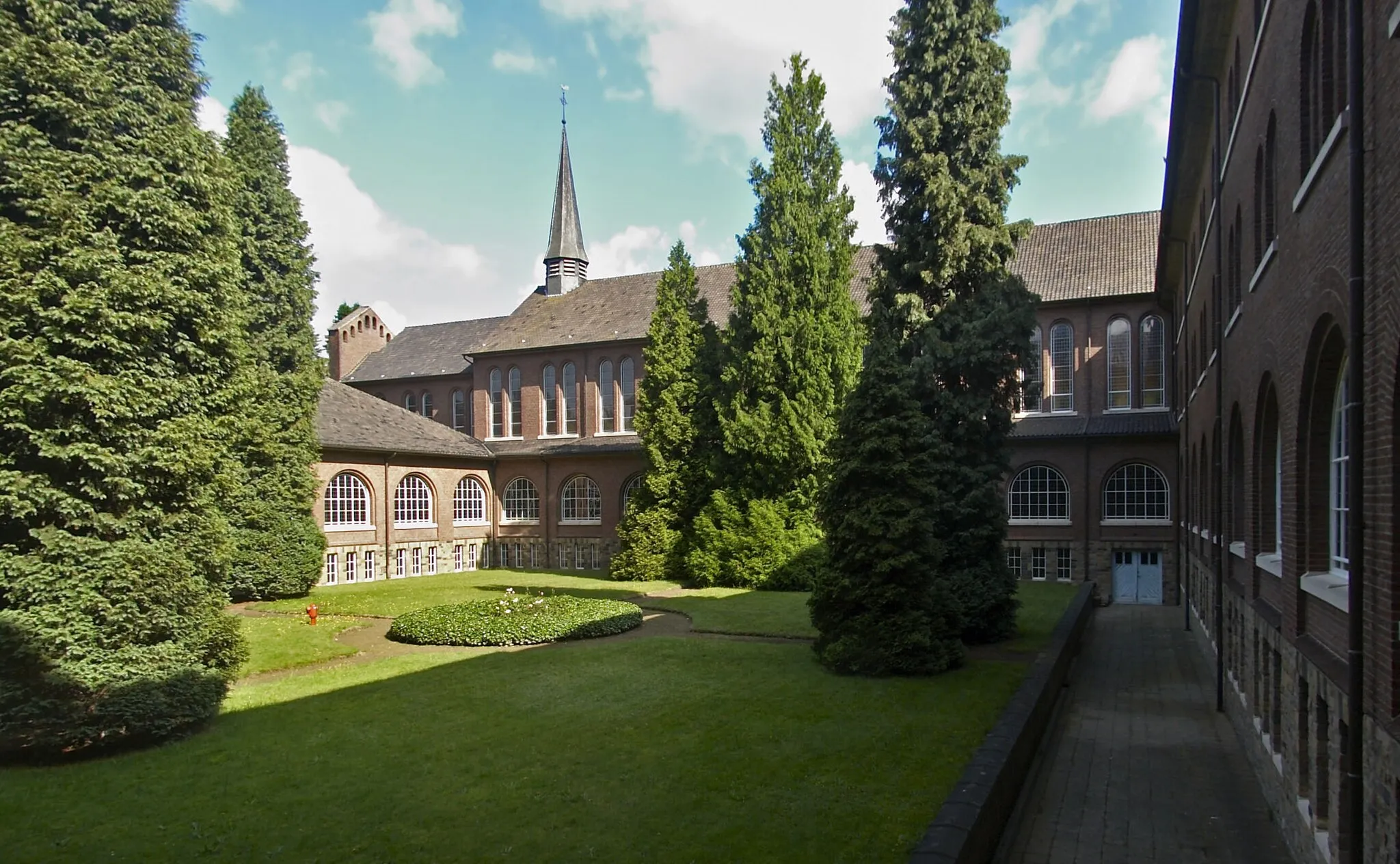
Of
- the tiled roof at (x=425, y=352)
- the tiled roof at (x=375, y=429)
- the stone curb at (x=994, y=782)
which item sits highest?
the tiled roof at (x=425, y=352)

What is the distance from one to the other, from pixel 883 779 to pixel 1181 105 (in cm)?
1412

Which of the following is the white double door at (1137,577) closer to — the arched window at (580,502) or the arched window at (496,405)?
the arched window at (580,502)

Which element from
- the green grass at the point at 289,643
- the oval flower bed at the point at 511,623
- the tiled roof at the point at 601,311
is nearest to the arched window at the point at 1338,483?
the oval flower bed at the point at 511,623

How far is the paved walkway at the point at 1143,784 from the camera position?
8.20m

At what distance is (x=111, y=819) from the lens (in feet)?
25.6

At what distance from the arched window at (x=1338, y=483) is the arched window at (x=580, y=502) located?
106 ft

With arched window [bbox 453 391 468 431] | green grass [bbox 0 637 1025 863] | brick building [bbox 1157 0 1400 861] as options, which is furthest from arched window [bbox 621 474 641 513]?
brick building [bbox 1157 0 1400 861]

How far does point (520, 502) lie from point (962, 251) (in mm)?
26908

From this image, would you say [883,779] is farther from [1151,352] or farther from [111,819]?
[1151,352]

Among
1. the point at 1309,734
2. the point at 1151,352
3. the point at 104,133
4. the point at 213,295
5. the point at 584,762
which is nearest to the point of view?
the point at 1309,734

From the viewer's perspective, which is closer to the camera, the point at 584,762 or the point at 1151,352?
the point at 584,762

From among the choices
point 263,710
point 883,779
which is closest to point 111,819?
point 263,710

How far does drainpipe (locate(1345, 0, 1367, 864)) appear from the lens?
5613mm

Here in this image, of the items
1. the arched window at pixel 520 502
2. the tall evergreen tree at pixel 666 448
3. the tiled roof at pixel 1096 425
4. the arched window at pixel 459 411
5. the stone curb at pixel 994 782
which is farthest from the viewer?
the arched window at pixel 459 411
